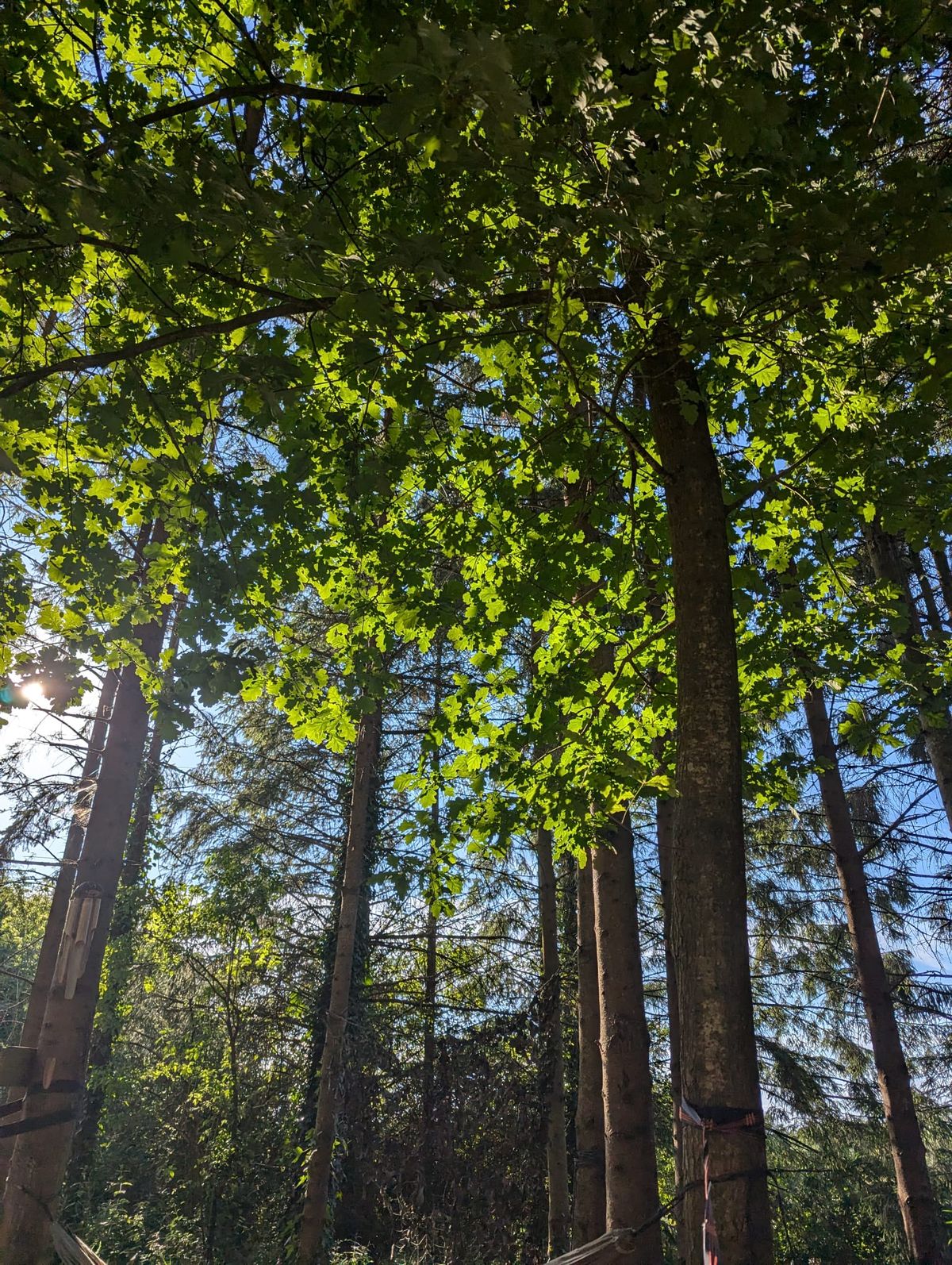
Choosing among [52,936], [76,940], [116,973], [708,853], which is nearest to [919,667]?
[708,853]

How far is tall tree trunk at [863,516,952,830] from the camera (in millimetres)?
5004

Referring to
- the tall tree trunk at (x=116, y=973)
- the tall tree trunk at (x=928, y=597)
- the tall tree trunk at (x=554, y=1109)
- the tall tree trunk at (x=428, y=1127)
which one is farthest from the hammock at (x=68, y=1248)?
the tall tree trunk at (x=928, y=597)

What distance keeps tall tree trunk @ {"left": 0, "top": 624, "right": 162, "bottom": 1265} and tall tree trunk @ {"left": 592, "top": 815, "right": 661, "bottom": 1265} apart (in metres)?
3.86

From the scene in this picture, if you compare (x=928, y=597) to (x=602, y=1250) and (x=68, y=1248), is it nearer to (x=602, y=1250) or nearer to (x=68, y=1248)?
(x=602, y=1250)

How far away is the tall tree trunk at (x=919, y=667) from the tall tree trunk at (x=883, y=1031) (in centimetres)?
86

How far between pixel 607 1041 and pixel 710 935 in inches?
112

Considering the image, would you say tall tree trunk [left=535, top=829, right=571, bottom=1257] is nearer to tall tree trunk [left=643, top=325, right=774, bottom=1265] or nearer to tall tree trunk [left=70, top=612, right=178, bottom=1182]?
tall tree trunk [left=70, top=612, right=178, bottom=1182]

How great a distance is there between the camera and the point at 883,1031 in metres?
8.40

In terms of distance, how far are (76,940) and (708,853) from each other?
519 centimetres

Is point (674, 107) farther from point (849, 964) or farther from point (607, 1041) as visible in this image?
point (849, 964)

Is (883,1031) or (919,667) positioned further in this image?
(883,1031)

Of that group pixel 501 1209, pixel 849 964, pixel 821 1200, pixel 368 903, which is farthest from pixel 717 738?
pixel 821 1200

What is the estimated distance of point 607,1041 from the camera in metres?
5.38

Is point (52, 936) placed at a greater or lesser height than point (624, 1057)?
greater
